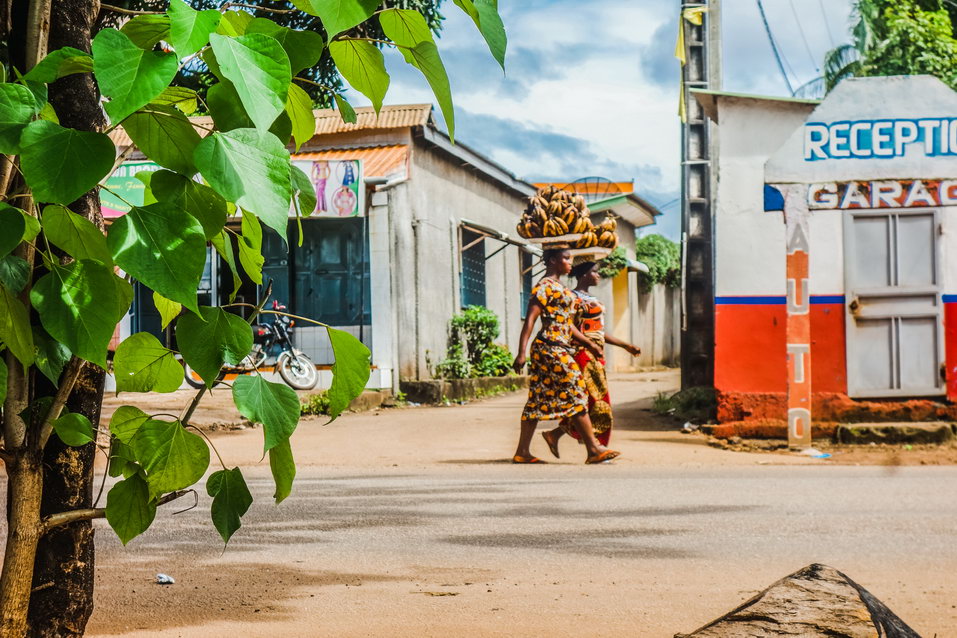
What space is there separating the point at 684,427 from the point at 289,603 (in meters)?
8.27

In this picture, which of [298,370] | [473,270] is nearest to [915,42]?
[473,270]

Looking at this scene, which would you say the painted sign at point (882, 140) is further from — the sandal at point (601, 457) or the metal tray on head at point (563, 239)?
the sandal at point (601, 457)

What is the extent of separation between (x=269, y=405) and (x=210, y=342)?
128 millimetres

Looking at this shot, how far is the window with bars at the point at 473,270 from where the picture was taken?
63.7ft

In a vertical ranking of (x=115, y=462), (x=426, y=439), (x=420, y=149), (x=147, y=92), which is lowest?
(x=426, y=439)

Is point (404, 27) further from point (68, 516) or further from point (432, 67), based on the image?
point (68, 516)

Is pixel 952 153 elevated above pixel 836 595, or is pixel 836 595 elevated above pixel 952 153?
pixel 952 153

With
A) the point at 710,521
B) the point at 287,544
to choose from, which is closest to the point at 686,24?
the point at 710,521

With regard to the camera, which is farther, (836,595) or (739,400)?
(739,400)

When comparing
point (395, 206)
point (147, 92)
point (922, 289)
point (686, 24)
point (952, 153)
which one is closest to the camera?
point (147, 92)

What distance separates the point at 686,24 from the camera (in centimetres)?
1337

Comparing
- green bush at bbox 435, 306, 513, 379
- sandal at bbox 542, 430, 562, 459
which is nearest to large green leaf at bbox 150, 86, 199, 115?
sandal at bbox 542, 430, 562, 459

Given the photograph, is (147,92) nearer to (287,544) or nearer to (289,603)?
(289,603)

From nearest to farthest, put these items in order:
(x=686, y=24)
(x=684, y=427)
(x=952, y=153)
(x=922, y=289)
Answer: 1. (x=952, y=153)
2. (x=922, y=289)
3. (x=684, y=427)
4. (x=686, y=24)
